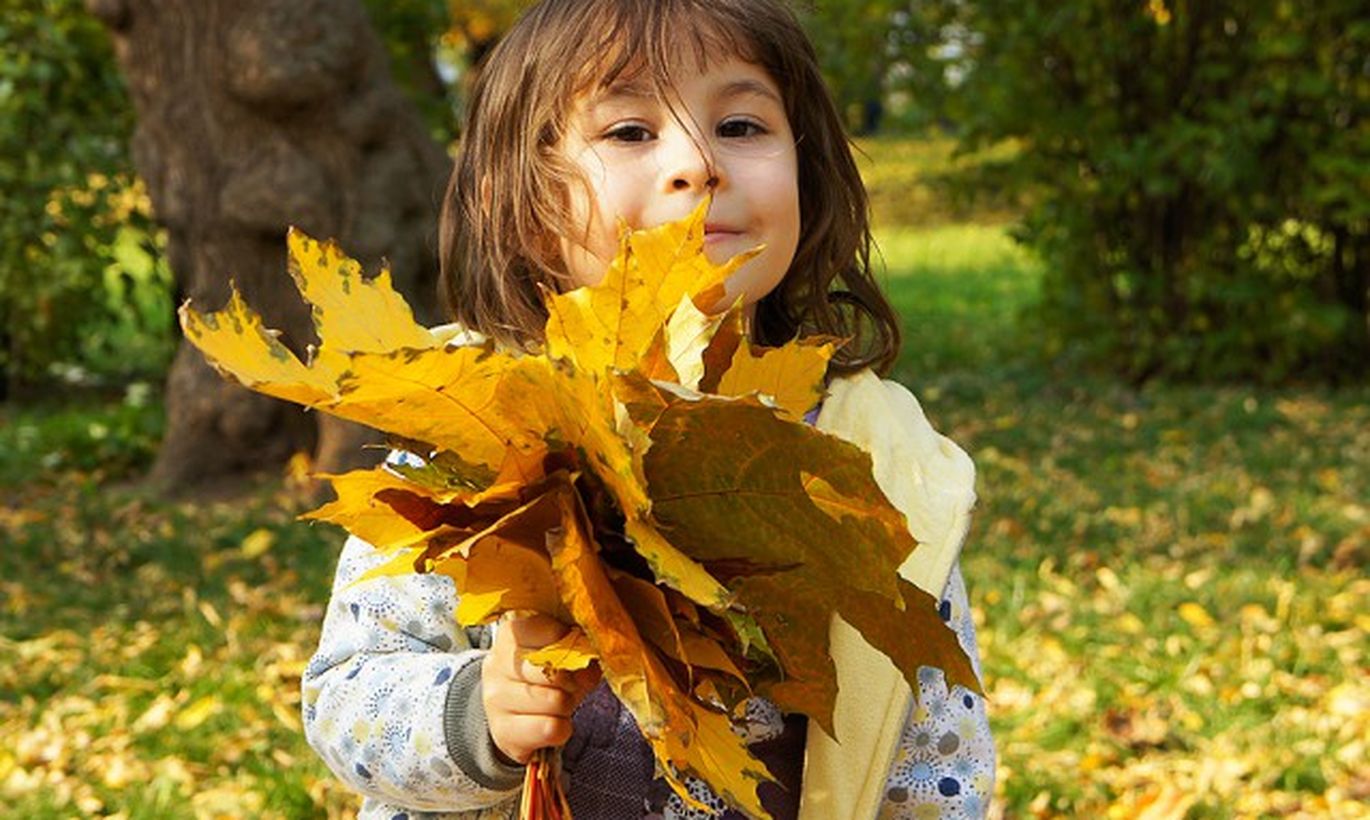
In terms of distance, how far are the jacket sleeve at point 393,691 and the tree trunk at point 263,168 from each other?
12.3ft

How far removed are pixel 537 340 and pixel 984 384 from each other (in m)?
6.10

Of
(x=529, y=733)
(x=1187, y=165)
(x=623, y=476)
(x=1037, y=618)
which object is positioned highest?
(x=623, y=476)

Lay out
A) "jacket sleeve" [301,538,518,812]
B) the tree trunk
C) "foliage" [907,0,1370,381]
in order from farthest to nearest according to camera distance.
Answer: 1. "foliage" [907,0,1370,381]
2. the tree trunk
3. "jacket sleeve" [301,538,518,812]

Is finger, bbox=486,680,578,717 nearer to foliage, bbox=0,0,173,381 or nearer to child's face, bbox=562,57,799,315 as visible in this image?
child's face, bbox=562,57,799,315

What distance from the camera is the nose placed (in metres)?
1.69

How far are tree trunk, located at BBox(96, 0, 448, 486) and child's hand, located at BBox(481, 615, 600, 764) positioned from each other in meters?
4.05

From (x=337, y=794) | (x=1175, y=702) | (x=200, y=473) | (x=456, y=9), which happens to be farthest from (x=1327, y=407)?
(x=456, y=9)

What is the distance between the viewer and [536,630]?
1.46m

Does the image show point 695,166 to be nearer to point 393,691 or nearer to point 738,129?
point 738,129

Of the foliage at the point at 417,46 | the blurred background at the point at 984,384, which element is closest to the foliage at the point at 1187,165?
the blurred background at the point at 984,384

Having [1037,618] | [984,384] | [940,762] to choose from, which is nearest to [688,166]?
[940,762]

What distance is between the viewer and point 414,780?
1.70 meters

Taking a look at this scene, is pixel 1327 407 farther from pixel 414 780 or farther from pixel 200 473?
pixel 414 780

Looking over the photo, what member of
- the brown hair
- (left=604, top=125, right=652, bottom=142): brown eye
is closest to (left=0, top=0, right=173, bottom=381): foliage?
the brown hair
